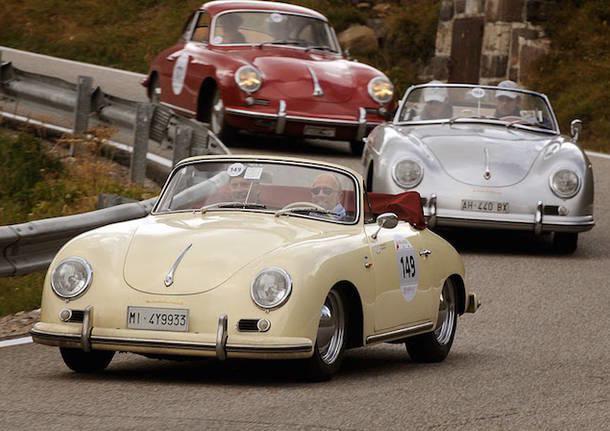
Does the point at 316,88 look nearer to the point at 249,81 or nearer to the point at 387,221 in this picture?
the point at 249,81

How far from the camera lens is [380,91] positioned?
18.5m

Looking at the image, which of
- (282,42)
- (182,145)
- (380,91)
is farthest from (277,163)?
(282,42)

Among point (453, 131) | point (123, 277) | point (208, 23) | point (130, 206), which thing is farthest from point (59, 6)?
point (123, 277)

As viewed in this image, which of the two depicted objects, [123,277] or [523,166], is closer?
[123,277]

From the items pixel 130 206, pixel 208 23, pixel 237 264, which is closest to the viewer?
pixel 237 264

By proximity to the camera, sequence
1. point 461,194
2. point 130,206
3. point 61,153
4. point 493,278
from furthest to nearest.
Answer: point 61,153 → point 461,194 → point 493,278 → point 130,206

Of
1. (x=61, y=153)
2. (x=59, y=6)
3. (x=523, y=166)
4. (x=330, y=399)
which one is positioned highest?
(x=330, y=399)

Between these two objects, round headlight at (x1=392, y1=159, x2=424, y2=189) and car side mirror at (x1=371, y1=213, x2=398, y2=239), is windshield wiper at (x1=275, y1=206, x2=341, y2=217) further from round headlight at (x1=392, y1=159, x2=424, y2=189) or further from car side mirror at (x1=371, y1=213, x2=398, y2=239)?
round headlight at (x1=392, y1=159, x2=424, y2=189)

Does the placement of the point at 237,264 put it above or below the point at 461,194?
above

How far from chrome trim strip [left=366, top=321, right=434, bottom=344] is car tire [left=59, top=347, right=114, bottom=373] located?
1309 mm

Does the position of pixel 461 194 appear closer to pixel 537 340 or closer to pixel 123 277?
pixel 537 340

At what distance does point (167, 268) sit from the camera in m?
7.58

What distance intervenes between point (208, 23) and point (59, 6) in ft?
56.3

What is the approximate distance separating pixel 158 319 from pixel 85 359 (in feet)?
1.94
